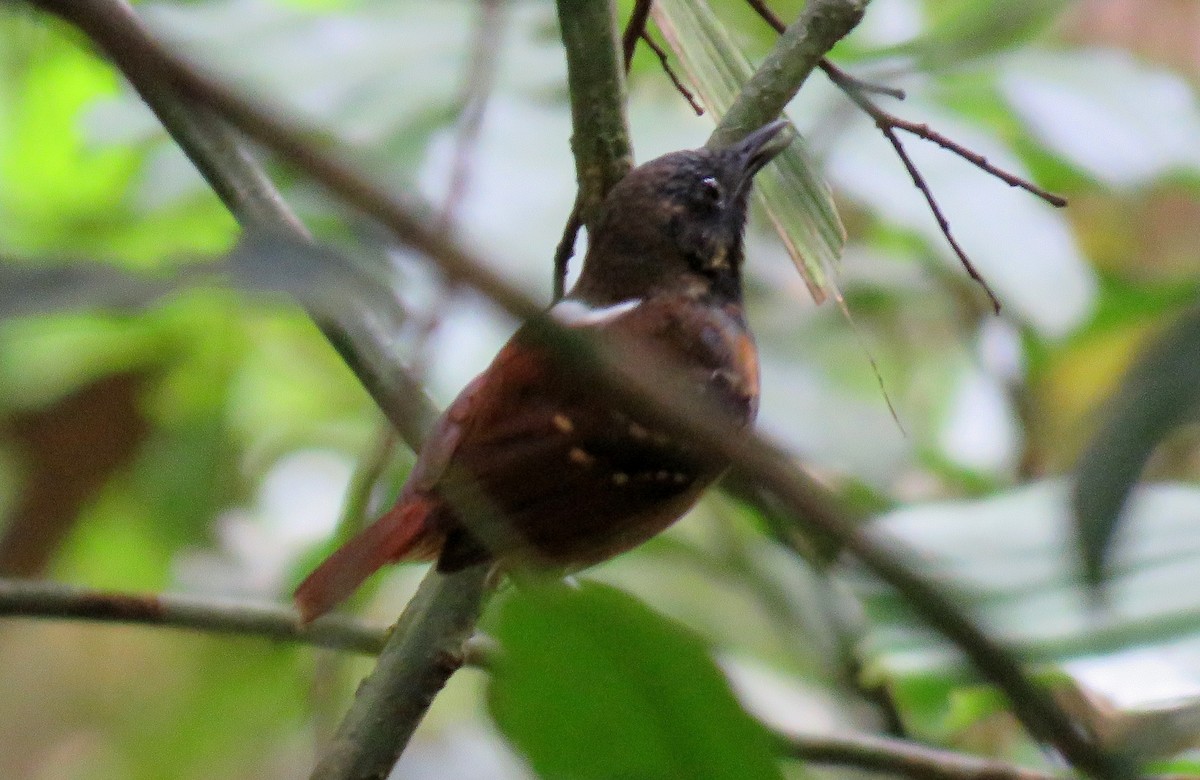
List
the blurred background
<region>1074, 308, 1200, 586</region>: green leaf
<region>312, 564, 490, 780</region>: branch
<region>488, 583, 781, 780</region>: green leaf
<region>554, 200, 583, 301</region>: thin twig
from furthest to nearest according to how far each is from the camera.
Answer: <region>554, 200, 583, 301</region>: thin twig
the blurred background
<region>312, 564, 490, 780</region>: branch
<region>488, 583, 781, 780</region>: green leaf
<region>1074, 308, 1200, 586</region>: green leaf

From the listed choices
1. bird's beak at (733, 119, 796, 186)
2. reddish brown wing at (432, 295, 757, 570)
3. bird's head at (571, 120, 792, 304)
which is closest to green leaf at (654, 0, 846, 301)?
bird's beak at (733, 119, 796, 186)

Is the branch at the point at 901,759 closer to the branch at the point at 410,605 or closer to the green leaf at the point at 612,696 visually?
the branch at the point at 410,605

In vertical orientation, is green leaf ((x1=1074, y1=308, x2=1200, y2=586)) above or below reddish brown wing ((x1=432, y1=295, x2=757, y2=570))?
above

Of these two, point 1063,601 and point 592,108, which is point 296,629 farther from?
point 1063,601

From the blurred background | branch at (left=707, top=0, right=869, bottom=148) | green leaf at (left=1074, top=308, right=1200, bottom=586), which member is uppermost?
green leaf at (left=1074, top=308, right=1200, bottom=586)

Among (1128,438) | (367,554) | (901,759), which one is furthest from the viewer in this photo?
(367,554)

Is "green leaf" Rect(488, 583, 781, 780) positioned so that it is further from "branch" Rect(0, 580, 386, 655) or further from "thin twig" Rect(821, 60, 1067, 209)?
"thin twig" Rect(821, 60, 1067, 209)


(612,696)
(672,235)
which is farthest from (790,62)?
(612,696)
